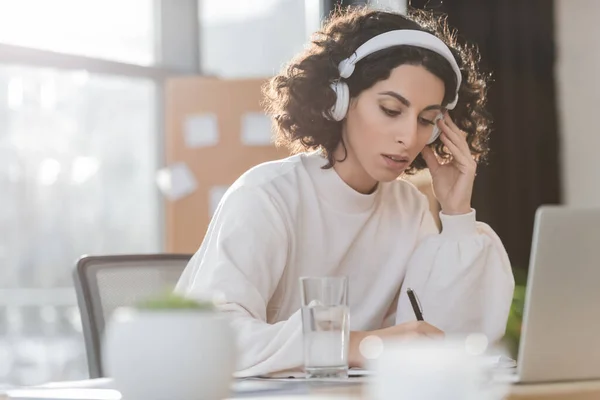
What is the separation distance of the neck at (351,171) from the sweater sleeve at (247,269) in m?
0.20

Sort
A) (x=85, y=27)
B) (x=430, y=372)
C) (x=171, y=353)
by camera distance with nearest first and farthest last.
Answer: (x=430, y=372), (x=171, y=353), (x=85, y=27)

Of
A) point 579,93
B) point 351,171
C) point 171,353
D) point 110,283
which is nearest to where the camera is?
point 171,353

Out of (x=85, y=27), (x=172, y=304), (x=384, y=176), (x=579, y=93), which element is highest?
(x=85, y=27)

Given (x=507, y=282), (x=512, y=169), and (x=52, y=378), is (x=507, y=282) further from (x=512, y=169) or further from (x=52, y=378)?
(x=512, y=169)

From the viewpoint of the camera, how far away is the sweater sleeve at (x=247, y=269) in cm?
133

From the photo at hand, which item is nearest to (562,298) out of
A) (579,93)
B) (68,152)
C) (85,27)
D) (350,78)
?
(350,78)

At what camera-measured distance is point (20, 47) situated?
3.53m

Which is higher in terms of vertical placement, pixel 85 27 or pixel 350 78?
pixel 85 27

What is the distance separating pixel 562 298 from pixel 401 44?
3.00 feet

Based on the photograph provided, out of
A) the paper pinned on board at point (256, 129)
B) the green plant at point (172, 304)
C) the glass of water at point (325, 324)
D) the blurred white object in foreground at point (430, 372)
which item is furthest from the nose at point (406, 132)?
the paper pinned on board at point (256, 129)

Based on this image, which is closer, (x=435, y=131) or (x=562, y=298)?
(x=562, y=298)

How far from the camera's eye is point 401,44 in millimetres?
1773

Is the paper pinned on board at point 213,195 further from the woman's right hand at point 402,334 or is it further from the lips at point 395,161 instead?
the woman's right hand at point 402,334

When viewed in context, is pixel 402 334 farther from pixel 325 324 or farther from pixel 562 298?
pixel 562 298
